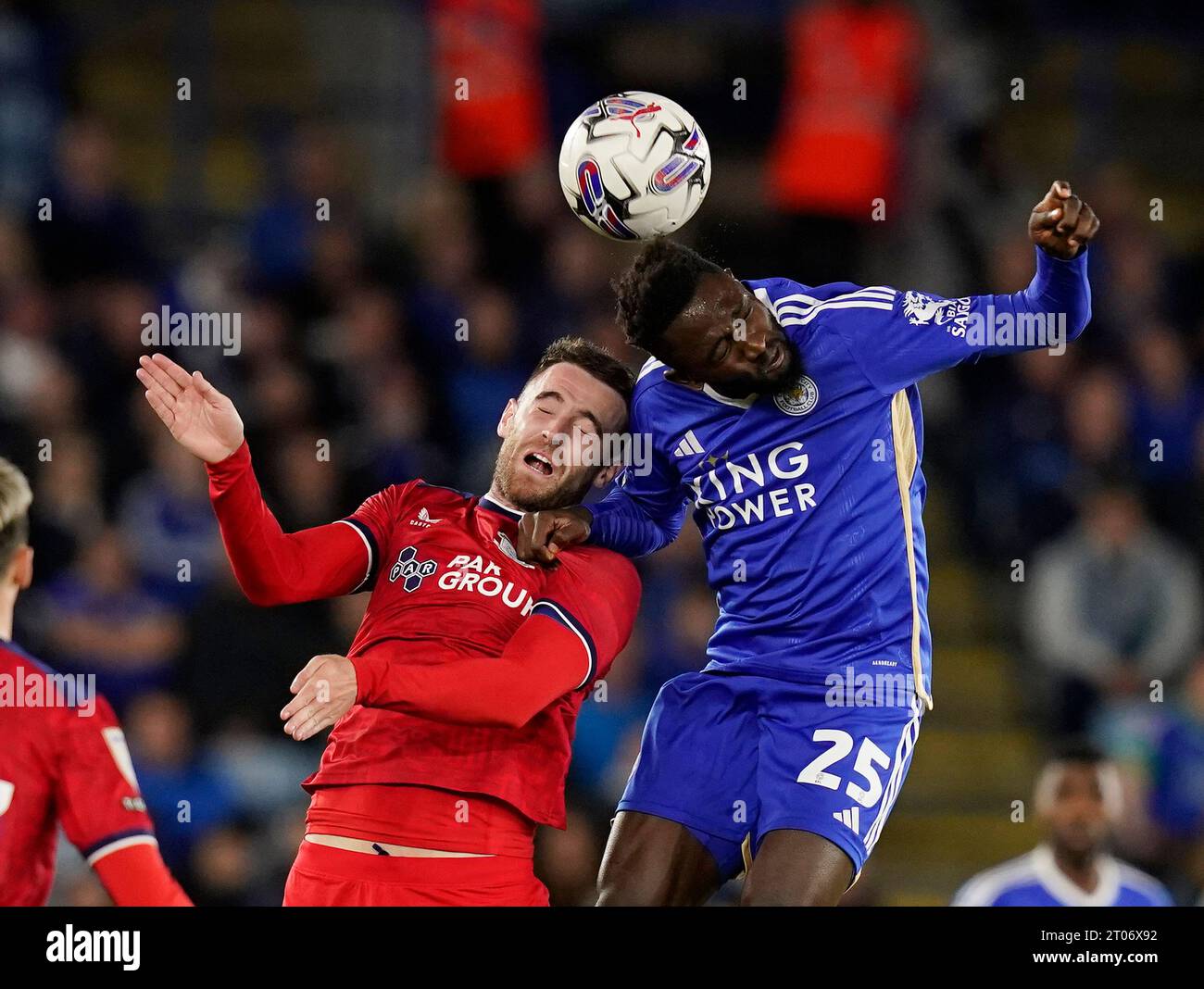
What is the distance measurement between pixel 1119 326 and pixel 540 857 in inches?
186

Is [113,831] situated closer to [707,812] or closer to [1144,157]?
[707,812]

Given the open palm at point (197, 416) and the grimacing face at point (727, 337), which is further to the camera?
the grimacing face at point (727, 337)

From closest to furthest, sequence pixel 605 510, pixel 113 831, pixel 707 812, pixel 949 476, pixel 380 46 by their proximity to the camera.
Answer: pixel 113 831 → pixel 707 812 → pixel 605 510 → pixel 949 476 → pixel 380 46

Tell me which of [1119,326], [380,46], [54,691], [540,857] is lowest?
[540,857]

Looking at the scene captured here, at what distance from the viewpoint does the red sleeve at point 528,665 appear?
4113mm

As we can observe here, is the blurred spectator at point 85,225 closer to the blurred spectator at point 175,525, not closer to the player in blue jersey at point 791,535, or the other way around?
the blurred spectator at point 175,525

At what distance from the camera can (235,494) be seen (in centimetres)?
440

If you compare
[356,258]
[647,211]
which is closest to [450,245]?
[356,258]

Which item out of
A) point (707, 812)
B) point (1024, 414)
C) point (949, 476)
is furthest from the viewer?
point (949, 476)

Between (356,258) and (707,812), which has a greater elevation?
(356,258)

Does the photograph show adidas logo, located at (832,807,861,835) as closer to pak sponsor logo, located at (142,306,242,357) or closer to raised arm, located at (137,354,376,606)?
raised arm, located at (137,354,376,606)

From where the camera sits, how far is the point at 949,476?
9.78m

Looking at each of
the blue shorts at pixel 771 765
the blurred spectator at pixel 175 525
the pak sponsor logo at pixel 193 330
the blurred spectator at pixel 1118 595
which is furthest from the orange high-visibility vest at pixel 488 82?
the blue shorts at pixel 771 765

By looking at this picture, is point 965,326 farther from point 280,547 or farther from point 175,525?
point 175,525
